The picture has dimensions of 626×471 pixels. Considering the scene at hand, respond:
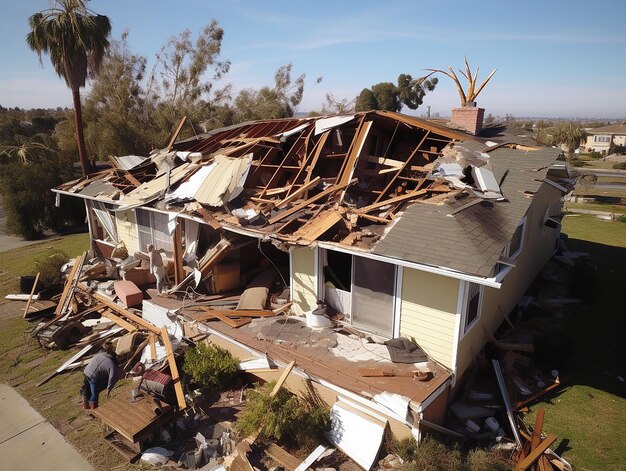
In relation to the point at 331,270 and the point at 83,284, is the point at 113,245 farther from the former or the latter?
the point at 331,270

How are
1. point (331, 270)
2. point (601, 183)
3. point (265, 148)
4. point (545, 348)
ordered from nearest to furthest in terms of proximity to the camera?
1. point (331, 270)
2. point (545, 348)
3. point (265, 148)
4. point (601, 183)

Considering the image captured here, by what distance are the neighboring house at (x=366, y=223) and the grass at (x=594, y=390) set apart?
209 centimetres

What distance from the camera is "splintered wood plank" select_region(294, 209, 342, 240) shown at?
9.27m

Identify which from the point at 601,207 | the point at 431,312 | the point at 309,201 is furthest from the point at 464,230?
the point at 601,207

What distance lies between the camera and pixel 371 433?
7.65 m

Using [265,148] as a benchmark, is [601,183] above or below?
below

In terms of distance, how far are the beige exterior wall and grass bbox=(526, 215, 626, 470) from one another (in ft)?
5.80

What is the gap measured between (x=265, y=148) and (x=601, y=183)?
48.2m

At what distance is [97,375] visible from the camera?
923 centimetres

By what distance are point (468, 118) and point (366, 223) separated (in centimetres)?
770

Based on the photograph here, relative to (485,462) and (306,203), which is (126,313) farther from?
(485,462)

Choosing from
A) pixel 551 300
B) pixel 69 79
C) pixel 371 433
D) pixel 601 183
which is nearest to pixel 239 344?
pixel 371 433

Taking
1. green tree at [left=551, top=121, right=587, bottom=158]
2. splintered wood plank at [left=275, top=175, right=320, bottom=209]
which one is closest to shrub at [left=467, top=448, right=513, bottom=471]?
splintered wood plank at [left=275, top=175, right=320, bottom=209]

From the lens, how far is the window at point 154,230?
14289 mm
